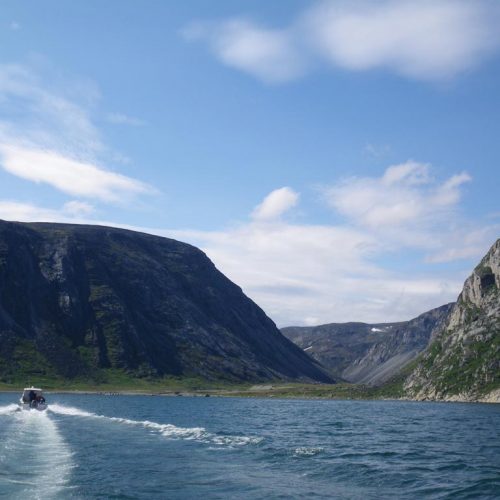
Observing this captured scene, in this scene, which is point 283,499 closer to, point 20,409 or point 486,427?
point 486,427

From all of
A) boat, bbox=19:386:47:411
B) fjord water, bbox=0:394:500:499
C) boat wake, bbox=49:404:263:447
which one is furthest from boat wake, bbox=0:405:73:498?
boat, bbox=19:386:47:411

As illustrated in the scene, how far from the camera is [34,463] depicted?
1748 inches

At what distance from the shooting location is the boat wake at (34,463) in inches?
1384

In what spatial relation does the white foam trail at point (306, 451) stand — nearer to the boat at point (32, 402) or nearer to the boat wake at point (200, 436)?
the boat wake at point (200, 436)

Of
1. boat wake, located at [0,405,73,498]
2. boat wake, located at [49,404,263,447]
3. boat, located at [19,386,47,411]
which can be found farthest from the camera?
boat, located at [19,386,47,411]

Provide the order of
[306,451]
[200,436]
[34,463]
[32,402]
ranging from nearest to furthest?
1. [34,463]
2. [306,451]
3. [200,436]
4. [32,402]

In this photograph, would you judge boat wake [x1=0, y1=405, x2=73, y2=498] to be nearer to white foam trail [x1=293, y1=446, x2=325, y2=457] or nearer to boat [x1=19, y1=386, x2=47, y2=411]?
white foam trail [x1=293, y1=446, x2=325, y2=457]

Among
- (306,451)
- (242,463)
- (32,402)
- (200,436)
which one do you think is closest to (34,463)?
(242,463)

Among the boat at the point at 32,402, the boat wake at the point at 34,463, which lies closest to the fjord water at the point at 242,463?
the boat wake at the point at 34,463

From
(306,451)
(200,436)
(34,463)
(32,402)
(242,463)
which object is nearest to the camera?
(34,463)

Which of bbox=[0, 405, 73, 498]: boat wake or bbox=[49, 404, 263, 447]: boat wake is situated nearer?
bbox=[0, 405, 73, 498]: boat wake

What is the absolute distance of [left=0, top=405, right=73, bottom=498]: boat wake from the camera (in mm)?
35156


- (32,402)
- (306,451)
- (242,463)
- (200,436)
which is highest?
(242,463)

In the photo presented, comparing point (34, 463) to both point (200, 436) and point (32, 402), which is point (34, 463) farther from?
point (32, 402)
